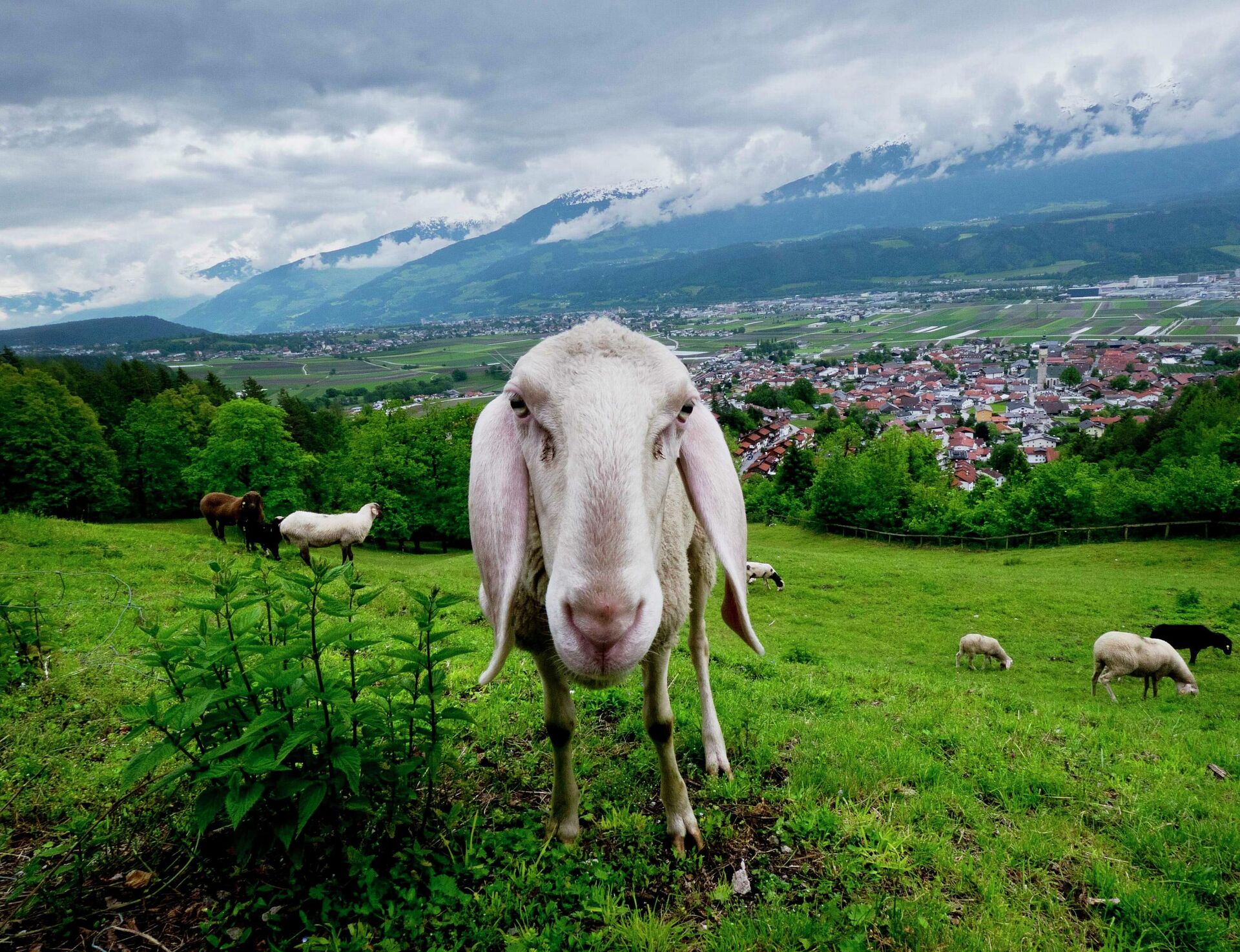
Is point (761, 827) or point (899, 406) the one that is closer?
point (761, 827)

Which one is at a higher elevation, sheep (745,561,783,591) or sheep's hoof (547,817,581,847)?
sheep's hoof (547,817,581,847)

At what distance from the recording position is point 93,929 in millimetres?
2627

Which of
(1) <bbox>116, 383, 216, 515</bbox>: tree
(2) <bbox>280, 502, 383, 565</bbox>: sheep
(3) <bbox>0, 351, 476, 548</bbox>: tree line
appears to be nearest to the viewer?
(2) <bbox>280, 502, 383, 565</bbox>: sheep

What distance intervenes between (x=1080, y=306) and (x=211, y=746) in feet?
845

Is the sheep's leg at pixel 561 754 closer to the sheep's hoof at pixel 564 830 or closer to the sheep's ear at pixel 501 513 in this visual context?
the sheep's hoof at pixel 564 830

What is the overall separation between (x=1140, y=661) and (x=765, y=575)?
11461 mm

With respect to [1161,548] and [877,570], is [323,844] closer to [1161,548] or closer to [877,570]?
[877,570]

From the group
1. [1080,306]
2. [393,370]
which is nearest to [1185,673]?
[393,370]

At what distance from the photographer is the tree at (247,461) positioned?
35000 millimetres

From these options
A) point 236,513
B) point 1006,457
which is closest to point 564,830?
point 236,513

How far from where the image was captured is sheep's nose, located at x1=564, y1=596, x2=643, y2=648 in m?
2.03

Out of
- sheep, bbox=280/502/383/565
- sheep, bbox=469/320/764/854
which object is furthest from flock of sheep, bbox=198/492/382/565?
sheep, bbox=469/320/764/854

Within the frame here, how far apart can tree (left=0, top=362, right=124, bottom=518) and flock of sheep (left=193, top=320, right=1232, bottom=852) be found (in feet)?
136

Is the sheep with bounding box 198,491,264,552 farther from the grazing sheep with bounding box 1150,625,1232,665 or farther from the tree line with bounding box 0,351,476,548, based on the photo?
the grazing sheep with bounding box 1150,625,1232,665
